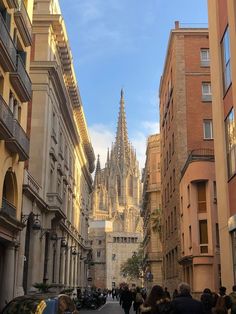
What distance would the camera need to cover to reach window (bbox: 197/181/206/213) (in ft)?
103

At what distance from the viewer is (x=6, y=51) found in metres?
19.2

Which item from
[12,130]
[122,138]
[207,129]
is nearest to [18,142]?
[12,130]

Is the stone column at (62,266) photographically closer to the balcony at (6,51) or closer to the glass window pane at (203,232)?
the glass window pane at (203,232)

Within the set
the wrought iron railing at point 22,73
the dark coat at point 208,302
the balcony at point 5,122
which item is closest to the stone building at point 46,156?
the wrought iron railing at point 22,73

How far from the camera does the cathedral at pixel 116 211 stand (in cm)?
13925

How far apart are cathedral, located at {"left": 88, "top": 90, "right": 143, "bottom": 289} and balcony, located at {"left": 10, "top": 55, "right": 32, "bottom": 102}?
117220 millimetres

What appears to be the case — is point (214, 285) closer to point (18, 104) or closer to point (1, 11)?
point (18, 104)

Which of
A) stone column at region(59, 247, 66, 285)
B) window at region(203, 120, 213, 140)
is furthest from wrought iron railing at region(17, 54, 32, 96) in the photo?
stone column at region(59, 247, 66, 285)

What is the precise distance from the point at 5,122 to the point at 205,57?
82.1 ft

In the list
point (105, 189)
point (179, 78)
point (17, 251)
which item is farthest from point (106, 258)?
point (17, 251)

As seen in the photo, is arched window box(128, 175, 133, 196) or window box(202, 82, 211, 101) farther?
arched window box(128, 175, 133, 196)

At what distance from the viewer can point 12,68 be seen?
Answer: 20547 mm

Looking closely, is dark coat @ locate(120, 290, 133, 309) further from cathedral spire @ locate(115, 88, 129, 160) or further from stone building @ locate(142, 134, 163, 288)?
cathedral spire @ locate(115, 88, 129, 160)

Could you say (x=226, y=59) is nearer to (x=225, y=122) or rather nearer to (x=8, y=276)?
(x=225, y=122)
